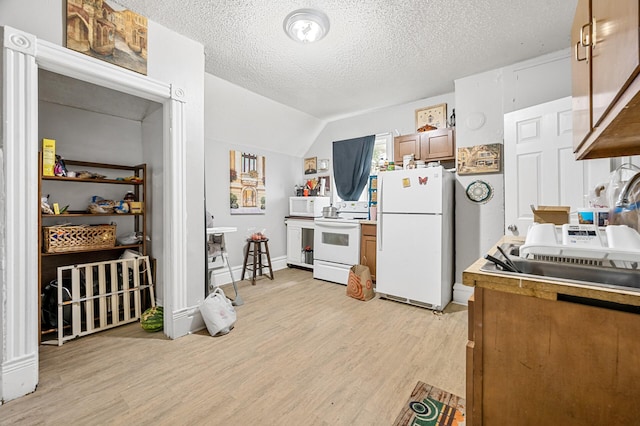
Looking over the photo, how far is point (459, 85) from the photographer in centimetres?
298

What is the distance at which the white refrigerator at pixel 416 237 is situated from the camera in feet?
8.96

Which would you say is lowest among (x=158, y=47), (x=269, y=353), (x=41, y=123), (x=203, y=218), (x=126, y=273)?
(x=269, y=353)

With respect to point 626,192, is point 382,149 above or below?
above

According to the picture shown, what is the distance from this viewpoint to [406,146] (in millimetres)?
3348

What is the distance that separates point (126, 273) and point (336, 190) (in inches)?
120

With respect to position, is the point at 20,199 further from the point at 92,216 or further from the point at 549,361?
the point at 549,361

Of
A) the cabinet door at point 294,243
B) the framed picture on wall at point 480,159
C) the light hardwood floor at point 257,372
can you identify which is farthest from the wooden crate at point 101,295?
the framed picture on wall at point 480,159

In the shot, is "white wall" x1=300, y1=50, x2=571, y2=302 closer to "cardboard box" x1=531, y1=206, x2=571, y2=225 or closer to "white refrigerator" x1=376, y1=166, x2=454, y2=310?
"white refrigerator" x1=376, y1=166, x2=454, y2=310

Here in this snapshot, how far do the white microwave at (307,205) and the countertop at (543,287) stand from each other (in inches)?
134

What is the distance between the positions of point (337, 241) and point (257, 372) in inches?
85.8

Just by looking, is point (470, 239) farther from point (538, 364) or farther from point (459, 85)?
point (538, 364)

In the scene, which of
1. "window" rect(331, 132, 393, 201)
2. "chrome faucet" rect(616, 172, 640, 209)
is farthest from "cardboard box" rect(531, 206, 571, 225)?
"window" rect(331, 132, 393, 201)

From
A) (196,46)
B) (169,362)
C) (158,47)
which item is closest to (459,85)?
(196,46)

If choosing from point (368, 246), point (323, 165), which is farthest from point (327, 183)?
point (368, 246)
